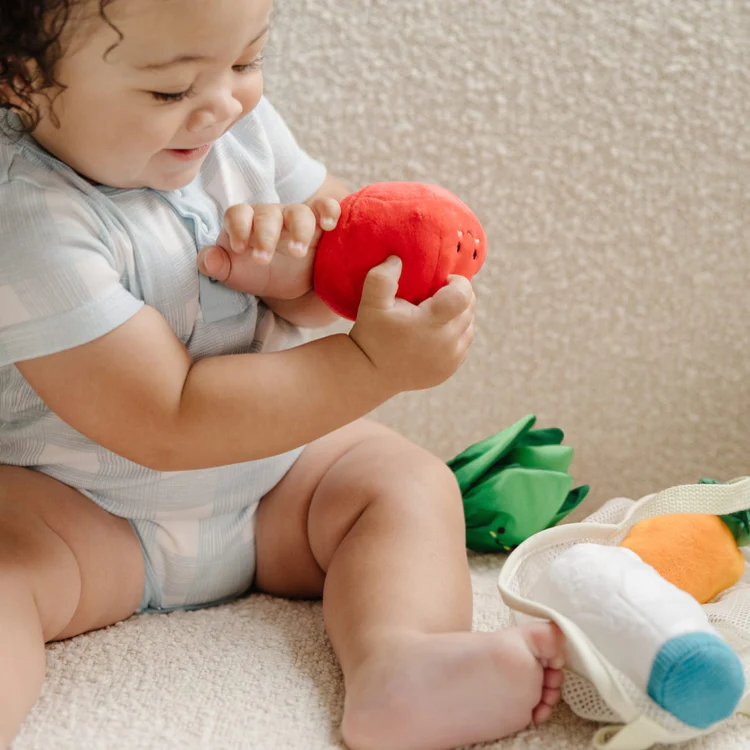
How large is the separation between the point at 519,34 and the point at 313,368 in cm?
52

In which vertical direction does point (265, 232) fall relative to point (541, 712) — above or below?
above

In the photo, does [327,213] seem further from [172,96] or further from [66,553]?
[66,553]

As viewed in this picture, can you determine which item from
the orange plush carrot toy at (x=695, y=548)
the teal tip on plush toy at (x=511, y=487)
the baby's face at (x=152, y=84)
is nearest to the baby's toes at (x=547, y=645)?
the orange plush carrot toy at (x=695, y=548)

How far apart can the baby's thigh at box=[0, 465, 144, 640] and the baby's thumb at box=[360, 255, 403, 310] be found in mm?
288

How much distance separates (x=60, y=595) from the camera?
0.74m

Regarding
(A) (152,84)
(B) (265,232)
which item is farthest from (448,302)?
(A) (152,84)

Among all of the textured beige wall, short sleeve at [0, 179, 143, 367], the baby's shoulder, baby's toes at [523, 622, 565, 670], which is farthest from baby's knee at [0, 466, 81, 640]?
the textured beige wall

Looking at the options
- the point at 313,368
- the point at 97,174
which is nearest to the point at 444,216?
the point at 313,368

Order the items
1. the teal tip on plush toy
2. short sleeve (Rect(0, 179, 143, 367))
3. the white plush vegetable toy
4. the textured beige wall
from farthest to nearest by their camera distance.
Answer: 1. the textured beige wall
2. the teal tip on plush toy
3. short sleeve (Rect(0, 179, 143, 367))
4. the white plush vegetable toy

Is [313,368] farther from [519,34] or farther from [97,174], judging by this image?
[519,34]

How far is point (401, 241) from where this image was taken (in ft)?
2.31

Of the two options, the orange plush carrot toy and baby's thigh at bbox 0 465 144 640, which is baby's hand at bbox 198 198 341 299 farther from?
the orange plush carrot toy

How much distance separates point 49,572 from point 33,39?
364 mm

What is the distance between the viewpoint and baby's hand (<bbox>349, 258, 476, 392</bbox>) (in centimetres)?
70
